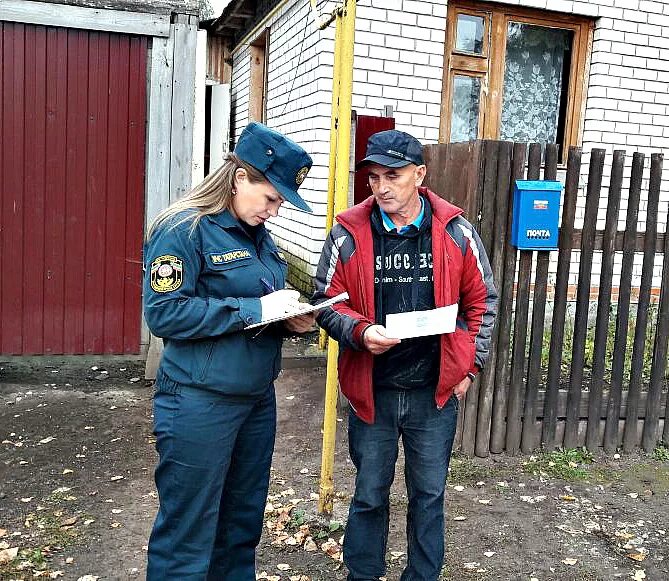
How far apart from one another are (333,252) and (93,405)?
11.0 feet

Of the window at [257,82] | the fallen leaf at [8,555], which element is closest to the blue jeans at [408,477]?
the fallen leaf at [8,555]

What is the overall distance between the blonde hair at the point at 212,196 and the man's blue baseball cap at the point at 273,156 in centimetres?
3

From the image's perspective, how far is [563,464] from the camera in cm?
485

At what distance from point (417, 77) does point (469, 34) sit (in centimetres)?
92

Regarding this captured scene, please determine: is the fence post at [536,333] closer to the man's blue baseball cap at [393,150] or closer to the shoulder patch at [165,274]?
the man's blue baseball cap at [393,150]

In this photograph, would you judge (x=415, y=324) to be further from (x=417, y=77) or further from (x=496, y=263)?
(x=417, y=77)

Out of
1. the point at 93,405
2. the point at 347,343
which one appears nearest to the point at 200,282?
the point at 347,343

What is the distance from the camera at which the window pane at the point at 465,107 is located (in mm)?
8023

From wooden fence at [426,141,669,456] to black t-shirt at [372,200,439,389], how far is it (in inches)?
64.6

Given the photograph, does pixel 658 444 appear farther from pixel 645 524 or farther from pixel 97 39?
pixel 97 39

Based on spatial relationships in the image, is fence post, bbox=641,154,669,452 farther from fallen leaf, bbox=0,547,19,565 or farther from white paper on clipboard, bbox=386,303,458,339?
fallen leaf, bbox=0,547,19,565

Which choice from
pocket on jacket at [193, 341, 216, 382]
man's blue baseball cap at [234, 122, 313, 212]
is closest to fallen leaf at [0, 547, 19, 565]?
pocket on jacket at [193, 341, 216, 382]

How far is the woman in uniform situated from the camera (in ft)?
8.13

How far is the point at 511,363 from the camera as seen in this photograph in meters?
4.89
